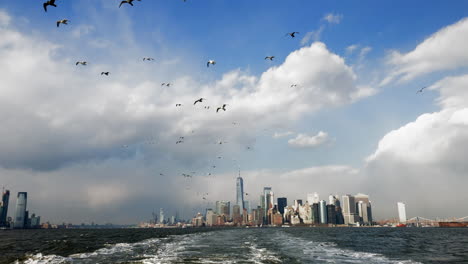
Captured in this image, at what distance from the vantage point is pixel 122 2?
20.9 meters

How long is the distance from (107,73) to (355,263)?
39422mm

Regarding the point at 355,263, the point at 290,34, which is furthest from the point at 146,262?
the point at 290,34

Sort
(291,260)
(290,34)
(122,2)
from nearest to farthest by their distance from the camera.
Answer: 1. (122,2)
2. (290,34)
3. (291,260)

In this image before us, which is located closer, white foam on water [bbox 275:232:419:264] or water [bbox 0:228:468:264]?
white foam on water [bbox 275:232:419:264]

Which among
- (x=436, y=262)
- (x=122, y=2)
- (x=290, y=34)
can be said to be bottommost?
(x=436, y=262)

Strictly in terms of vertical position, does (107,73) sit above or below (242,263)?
above

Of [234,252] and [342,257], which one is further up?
[234,252]

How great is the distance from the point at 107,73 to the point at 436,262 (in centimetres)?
4931

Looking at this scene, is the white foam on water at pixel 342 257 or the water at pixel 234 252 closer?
the white foam on water at pixel 342 257

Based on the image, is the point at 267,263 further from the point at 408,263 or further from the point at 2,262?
the point at 2,262

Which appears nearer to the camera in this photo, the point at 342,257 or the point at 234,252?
the point at 342,257

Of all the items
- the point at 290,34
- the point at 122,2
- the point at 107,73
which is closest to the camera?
the point at 122,2

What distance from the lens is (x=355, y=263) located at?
37156 mm

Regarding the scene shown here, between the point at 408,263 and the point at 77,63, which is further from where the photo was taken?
the point at 408,263
